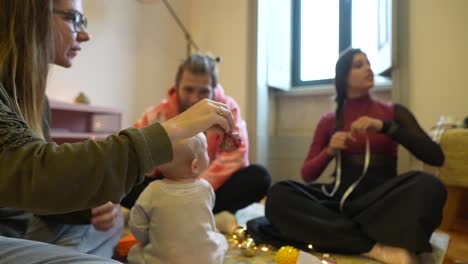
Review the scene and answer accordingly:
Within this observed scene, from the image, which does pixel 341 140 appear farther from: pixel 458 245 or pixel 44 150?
pixel 44 150

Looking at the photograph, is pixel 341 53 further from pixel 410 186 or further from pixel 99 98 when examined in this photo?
pixel 99 98

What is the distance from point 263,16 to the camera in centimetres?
202

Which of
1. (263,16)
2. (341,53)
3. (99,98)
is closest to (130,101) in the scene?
(99,98)

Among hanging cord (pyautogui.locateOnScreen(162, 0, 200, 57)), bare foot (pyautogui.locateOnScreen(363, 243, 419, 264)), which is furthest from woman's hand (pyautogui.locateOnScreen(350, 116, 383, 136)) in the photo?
hanging cord (pyautogui.locateOnScreen(162, 0, 200, 57))

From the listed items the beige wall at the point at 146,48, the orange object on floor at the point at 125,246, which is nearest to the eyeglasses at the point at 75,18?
the orange object on floor at the point at 125,246

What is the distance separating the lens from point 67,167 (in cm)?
36

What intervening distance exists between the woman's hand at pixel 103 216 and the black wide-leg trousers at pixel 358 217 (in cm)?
46

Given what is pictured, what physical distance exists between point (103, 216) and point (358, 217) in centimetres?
70

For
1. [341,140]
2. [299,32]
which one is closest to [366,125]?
[341,140]

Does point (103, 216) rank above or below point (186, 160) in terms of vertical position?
below

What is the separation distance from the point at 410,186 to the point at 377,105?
15.3 inches

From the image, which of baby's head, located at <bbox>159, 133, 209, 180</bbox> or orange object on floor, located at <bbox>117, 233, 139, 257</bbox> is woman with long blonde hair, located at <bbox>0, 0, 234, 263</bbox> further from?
orange object on floor, located at <bbox>117, 233, 139, 257</bbox>

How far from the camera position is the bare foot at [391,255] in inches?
37.5

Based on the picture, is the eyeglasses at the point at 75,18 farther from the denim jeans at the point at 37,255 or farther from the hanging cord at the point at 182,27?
the hanging cord at the point at 182,27
